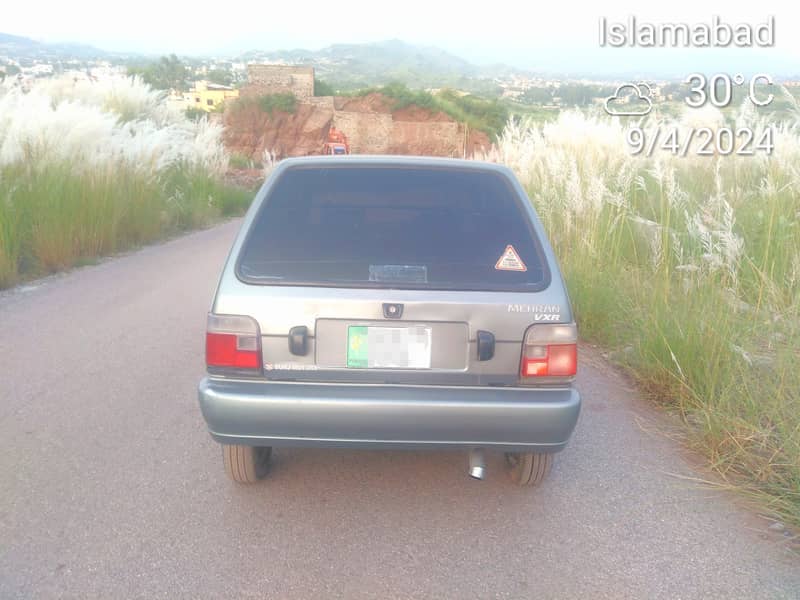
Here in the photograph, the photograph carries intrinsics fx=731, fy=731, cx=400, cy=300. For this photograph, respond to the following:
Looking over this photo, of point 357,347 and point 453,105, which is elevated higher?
point 453,105

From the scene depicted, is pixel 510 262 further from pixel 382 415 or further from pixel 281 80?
pixel 281 80

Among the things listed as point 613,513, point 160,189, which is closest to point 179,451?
point 613,513

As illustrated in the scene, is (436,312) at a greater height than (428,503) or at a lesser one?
greater

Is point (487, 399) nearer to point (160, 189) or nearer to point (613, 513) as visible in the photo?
point (613, 513)

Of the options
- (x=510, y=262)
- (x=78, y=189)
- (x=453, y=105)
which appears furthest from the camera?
(x=453, y=105)

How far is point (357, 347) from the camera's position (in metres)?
3.22

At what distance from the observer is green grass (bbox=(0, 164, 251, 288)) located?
335 inches

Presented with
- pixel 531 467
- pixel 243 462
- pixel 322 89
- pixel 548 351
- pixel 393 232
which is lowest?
pixel 531 467

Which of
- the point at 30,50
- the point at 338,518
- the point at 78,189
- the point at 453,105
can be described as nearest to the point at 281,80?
the point at 453,105

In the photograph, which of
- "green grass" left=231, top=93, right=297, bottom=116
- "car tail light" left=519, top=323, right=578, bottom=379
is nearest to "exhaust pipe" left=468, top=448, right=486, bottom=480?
"car tail light" left=519, top=323, right=578, bottom=379

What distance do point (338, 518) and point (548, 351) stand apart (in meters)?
1.29

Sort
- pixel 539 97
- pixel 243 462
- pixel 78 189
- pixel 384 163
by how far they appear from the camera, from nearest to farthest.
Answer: pixel 243 462 → pixel 384 163 → pixel 78 189 → pixel 539 97

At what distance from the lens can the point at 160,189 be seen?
40.9ft

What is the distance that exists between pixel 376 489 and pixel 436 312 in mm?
1171
